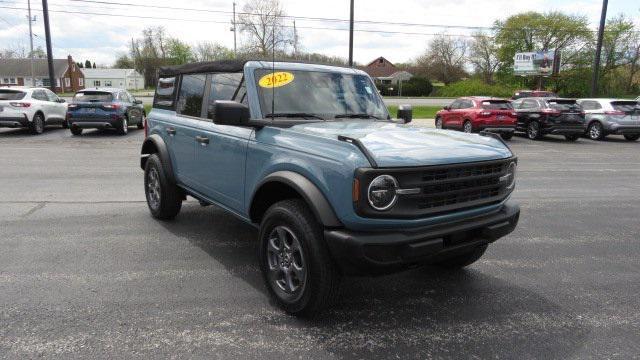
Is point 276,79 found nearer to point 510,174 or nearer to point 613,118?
point 510,174

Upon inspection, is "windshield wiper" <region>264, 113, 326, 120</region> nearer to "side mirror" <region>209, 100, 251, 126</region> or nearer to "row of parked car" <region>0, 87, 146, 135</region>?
"side mirror" <region>209, 100, 251, 126</region>

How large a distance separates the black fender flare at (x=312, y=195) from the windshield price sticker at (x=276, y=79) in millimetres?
1102

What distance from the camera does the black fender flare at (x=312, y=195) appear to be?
3.15 m

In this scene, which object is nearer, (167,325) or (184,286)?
(167,325)

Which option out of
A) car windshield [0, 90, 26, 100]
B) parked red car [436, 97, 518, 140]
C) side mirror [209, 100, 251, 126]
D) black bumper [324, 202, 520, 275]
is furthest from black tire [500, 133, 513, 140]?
car windshield [0, 90, 26, 100]

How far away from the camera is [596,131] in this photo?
19.4 meters

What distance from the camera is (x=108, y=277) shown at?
4.28 m

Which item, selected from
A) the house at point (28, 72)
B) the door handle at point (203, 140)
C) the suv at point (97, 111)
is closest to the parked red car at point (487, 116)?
the suv at point (97, 111)

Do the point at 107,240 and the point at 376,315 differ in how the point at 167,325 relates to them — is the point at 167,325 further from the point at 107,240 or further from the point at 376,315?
the point at 107,240

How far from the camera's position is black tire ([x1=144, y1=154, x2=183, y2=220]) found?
5723 millimetres

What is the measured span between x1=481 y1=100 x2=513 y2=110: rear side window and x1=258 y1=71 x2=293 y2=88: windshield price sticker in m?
14.9

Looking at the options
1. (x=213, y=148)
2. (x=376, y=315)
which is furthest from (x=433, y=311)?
(x=213, y=148)

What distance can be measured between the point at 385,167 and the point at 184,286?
2.17m

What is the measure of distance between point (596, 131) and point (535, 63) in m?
32.6
